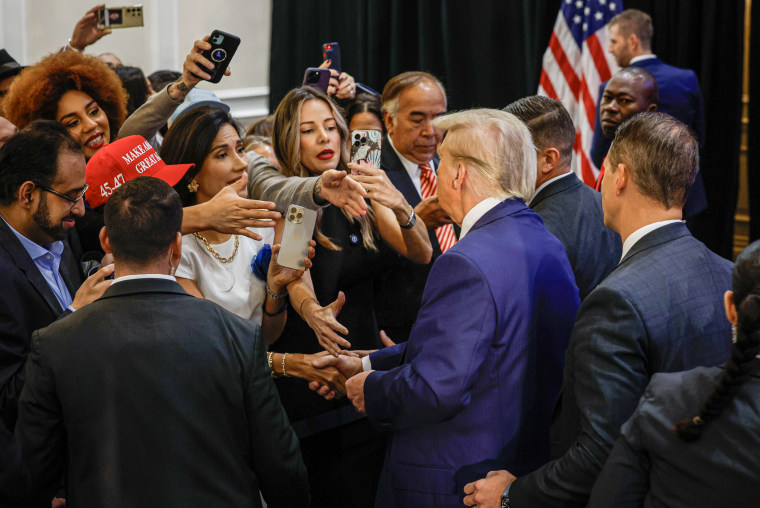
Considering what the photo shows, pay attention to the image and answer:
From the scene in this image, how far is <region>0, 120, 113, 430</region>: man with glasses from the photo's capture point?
2.03 metres

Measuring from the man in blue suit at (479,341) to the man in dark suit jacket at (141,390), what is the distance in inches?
15.7

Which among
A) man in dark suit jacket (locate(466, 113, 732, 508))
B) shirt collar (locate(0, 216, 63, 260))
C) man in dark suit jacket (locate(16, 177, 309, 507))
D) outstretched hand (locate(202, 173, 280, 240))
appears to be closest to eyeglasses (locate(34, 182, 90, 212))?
shirt collar (locate(0, 216, 63, 260))

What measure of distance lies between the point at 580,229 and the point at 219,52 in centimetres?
141

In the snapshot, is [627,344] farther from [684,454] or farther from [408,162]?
[408,162]

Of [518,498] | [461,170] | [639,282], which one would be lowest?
[518,498]

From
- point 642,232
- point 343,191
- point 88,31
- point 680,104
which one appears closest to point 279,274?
point 343,191

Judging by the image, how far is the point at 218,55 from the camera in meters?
2.93

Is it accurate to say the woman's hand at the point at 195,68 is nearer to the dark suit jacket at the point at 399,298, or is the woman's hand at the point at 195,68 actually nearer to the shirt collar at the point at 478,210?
the dark suit jacket at the point at 399,298

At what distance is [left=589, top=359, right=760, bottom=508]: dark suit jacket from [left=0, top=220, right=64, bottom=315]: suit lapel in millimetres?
1431

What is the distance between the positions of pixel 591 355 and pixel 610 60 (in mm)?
4026

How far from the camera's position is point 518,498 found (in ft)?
5.90

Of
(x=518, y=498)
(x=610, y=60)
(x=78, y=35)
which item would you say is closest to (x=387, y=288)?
(x=518, y=498)

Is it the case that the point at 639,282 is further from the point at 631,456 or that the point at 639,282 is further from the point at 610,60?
the point at 610,60

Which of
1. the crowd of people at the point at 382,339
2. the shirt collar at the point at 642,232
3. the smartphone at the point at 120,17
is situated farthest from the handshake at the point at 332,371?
the smartphone at the point at 120,17
